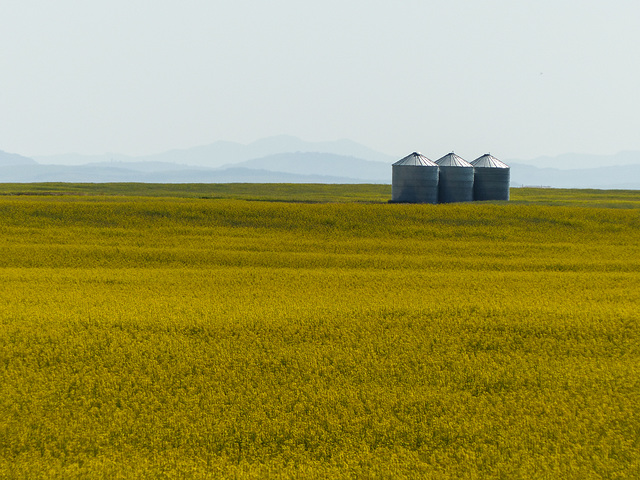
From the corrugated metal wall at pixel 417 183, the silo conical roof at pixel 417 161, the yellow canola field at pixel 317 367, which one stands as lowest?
the yellow canola field at pixel 317 367

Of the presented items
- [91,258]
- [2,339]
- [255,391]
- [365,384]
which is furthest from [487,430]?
[91,258]

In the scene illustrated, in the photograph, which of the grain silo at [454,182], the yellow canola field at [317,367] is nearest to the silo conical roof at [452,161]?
the grain silo at [454,182]

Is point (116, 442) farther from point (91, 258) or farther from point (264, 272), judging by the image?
point (91, 258)

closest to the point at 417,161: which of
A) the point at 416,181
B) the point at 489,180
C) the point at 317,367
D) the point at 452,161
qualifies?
the point at 416,181

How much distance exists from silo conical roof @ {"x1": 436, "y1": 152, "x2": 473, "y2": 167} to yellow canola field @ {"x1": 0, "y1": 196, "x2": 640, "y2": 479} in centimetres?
3159

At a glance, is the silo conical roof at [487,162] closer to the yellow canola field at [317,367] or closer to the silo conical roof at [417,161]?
the silo conical roof at [417,161]

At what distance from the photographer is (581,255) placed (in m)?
40.0

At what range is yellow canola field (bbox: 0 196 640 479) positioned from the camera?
15234 mm

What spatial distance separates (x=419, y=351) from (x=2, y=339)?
1574 centimetres

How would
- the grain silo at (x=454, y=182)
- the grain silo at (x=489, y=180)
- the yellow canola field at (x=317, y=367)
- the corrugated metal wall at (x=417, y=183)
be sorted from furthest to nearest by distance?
the grain silo at (x=489, y=180)
the grain silo at (x=454, y=182)
the corrugated metal wall at (x=417, y=183)
the yellow canola field at (x=317, y=367)

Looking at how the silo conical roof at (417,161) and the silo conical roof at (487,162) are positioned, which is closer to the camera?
the silo conical roof at (417,161)

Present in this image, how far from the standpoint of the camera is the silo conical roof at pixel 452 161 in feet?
220

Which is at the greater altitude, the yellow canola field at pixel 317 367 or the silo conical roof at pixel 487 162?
the silo conical roof at pixel 487 162

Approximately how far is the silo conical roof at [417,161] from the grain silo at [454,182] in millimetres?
2744
